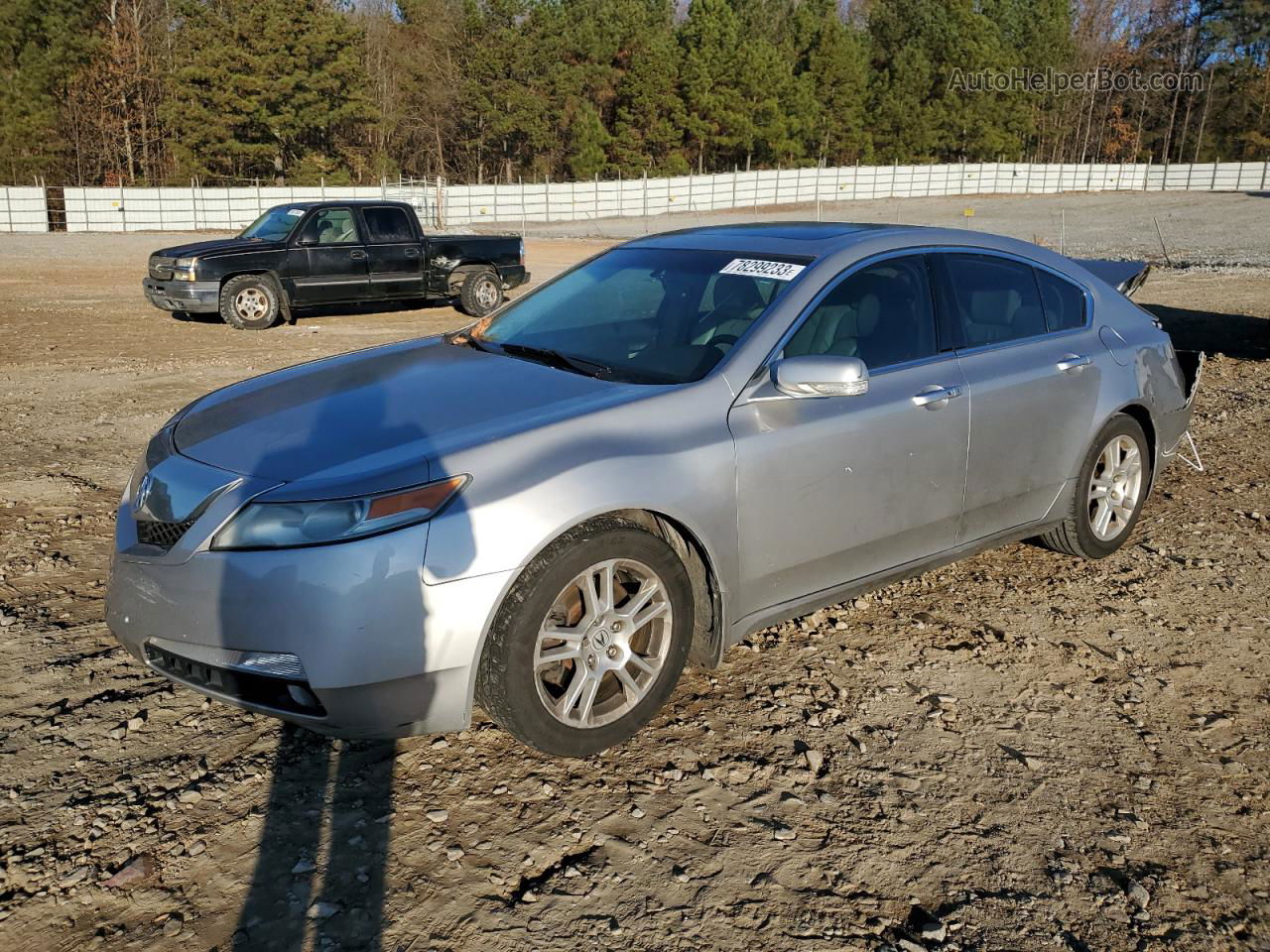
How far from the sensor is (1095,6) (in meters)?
98.9

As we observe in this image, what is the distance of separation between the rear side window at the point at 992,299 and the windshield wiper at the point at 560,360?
1.55 metres

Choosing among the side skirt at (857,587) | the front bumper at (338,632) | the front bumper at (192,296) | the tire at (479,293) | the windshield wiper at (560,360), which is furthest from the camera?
the tire at (479,293)

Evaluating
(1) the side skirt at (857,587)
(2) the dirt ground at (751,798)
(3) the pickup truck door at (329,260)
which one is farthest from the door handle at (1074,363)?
(3) the pickup truck door at (329,260)

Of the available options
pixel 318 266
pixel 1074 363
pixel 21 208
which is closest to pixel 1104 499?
pixel 1074 363

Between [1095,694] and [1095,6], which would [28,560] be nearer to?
[1095,694]

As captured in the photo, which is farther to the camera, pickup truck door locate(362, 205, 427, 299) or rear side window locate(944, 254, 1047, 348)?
pickup truck door locate(362, 205, 427, 299)

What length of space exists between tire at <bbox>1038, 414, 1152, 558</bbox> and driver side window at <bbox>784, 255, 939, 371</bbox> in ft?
3.99

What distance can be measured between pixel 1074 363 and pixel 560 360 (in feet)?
7.62

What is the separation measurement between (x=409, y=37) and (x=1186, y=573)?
7747 centimetres

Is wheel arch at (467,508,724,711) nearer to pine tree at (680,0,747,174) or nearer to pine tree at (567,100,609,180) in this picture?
pine tree at (567,100,609,180)

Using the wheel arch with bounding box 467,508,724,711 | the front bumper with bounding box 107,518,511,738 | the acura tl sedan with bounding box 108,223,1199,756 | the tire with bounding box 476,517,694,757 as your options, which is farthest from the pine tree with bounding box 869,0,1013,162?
the front bumper with bounding box 107,518,511,738

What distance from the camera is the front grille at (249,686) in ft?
10.2

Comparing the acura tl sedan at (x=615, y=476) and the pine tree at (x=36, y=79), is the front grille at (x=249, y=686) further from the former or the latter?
the pine tree at (x=36, y=79)

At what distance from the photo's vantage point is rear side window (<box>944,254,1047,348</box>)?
4.56m
